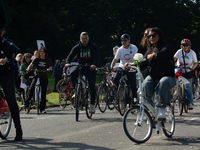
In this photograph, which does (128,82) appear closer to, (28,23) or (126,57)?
(126,57)

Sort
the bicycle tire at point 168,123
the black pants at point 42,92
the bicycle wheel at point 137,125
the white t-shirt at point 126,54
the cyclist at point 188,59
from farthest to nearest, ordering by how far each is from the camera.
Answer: the black pants at point 42,92 → the cyclist at point 188,59 → the white t-shirt at point 126,54 → the bicycle tire at point 168,123 → the bicycle wheel at point 137,125

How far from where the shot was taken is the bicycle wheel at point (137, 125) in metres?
5.53

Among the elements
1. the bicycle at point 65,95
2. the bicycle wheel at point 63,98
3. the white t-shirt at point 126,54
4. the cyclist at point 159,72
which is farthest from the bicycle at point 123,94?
the cyclist at point 159,72

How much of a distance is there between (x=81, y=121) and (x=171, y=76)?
2.98 metres

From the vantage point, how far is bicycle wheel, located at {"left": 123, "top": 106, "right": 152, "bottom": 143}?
553cm

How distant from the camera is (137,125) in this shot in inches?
220

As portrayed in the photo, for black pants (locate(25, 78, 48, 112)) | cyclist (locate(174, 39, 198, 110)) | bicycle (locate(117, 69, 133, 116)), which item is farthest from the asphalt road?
black pants (locate(25, 78, 48, 112))

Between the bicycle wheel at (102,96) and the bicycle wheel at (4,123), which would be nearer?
the bicycle wheel at (4,123)

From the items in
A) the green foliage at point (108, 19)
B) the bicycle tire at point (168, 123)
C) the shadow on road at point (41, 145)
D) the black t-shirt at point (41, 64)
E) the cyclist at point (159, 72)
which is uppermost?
the green foliage at point (108, 19)

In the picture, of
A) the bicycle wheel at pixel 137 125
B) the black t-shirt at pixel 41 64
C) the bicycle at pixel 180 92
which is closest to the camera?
the bicycle wheel at pixel 137 125

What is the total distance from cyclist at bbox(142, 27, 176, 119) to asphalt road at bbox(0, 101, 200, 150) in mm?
605

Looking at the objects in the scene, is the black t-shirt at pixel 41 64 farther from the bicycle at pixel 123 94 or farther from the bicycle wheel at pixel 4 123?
the bicycle wheel at pixel 4 123

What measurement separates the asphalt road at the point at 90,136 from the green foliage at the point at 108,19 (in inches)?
1025

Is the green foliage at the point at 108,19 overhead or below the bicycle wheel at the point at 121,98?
overhead
